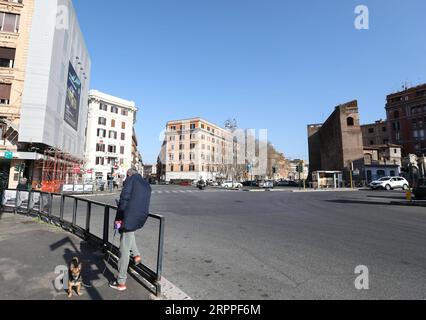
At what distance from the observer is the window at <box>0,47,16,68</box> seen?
21875 mm

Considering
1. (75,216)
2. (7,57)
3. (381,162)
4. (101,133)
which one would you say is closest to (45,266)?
(75,216)

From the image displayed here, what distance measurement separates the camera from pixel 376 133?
75.7 meters

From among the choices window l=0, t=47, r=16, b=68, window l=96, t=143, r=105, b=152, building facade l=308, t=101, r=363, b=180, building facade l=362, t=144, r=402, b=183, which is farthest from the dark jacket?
window l=96, t=143, r=105, b=152

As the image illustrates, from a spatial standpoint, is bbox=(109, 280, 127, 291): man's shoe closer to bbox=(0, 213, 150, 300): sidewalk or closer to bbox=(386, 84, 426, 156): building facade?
bbox=(0, 213, 150, 300): sidewalk

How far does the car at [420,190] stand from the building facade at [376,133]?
64.9 meters

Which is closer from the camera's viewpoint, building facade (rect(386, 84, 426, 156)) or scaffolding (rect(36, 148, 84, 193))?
scaffolding (rect(36, 148, 84, 193))

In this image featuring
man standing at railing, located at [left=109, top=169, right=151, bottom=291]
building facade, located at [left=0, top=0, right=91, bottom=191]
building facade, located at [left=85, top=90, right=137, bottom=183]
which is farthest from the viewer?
building facade, located at [left=85, top=90, right=137, bottom=183]

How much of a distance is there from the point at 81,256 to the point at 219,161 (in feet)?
280

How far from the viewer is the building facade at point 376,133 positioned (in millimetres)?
73125

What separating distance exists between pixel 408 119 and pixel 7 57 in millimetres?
79370

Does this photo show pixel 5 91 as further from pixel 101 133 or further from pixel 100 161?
pixel 101 133

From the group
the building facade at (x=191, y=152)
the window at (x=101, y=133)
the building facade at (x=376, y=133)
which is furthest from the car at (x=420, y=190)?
the building facade at (x=376, y=133)

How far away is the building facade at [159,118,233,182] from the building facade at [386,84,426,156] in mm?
47653
